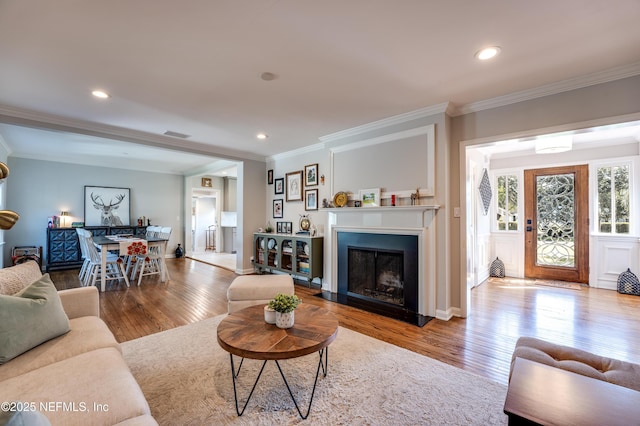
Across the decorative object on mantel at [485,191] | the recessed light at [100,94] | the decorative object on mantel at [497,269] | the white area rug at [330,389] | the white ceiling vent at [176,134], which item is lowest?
the white area rug at [330,389]

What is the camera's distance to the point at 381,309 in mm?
3467

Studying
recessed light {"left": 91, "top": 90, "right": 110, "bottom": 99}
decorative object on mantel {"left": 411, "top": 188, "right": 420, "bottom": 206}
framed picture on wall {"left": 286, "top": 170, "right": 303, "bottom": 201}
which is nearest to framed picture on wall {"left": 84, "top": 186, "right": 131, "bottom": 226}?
framed picture on wall {"left": 286, "top": 170, "right": 303, "bottom": 201}

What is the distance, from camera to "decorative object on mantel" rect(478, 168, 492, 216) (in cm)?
504

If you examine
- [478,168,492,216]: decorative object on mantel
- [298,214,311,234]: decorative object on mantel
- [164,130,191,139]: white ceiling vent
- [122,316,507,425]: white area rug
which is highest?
[164,130,191,139]: white ceiling vent

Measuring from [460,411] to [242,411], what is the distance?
131cm

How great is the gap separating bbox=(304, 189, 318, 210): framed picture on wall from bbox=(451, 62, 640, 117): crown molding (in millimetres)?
2413

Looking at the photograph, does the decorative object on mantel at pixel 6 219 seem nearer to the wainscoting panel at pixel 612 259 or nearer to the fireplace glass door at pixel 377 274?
the fireplace glass door at pixel 377 274

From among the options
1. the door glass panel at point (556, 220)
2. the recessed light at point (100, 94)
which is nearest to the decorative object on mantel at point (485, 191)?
the door glass panel at point (556, 220)

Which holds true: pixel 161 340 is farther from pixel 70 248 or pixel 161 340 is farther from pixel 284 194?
pixel 70 248

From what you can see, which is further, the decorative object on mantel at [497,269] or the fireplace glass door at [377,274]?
the decorative object on mantel at [497,269]

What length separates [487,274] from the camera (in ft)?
17.4

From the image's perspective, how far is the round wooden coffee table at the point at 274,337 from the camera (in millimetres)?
1509

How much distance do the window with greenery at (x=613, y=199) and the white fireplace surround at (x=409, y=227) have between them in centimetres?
354

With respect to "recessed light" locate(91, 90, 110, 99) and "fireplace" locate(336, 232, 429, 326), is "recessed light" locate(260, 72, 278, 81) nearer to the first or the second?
"recessed light" locate(91, 90, 110, 99)
